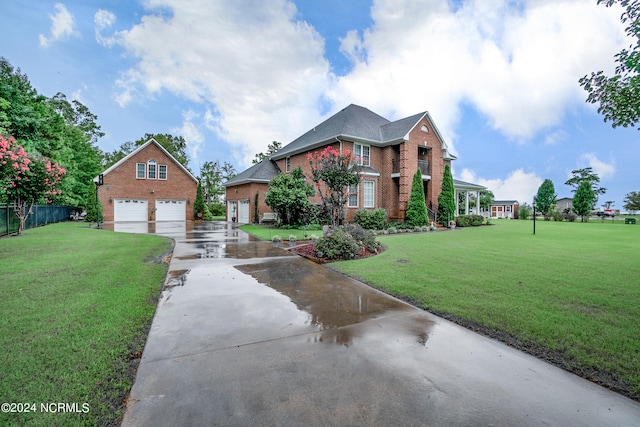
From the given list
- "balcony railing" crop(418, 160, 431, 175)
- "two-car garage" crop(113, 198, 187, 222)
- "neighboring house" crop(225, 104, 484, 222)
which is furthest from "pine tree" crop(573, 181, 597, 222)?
"two-car garage" crop(113, 198, 187, 222)

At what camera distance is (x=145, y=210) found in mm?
26750

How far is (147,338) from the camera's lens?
3479mm

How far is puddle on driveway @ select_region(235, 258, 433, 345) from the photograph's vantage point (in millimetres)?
3848

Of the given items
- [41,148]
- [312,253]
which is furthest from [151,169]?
[312,253]

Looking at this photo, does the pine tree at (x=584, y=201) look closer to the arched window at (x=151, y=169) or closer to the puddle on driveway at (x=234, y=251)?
the puddle on driveway at (x=234, y=251)

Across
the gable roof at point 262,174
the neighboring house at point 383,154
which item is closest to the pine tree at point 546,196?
the neighboring house at point 383,154

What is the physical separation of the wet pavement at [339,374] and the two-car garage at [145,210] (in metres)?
25.9

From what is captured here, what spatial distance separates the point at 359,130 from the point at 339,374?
19.4 meters

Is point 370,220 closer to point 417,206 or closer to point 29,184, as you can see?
point 417,206

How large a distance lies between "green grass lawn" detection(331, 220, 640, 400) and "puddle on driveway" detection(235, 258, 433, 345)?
50cm

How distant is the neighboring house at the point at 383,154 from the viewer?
65.4 ft

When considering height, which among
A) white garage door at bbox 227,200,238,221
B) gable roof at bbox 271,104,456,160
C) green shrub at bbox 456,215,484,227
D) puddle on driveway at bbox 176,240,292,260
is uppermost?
gable roof at bbox 271,104,456,160

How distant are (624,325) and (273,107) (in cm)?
2677

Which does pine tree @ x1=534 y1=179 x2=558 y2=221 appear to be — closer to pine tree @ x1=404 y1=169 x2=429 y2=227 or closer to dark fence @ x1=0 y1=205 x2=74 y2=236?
pine tree @ x1=404 y1=169 x2=429 y2=227
